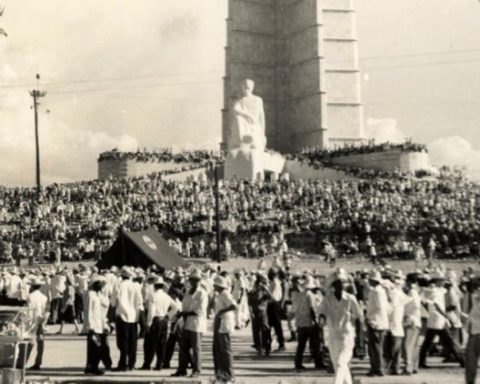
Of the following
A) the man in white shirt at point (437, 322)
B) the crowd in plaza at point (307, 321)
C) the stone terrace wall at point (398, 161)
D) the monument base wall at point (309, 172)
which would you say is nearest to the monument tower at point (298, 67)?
the monument base wall at point (309, 172)

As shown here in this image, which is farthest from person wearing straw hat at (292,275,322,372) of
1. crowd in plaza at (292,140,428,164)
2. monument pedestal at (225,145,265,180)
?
crowd in plaza at (292,140,428,164)

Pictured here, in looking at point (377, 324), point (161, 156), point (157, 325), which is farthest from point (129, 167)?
point (377, 324)

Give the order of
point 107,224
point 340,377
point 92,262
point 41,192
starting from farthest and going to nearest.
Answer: point 41,192, point 107,224, point 92,262, point 340,377

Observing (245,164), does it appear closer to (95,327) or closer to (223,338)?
(95,327)

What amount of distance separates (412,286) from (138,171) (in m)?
45.1

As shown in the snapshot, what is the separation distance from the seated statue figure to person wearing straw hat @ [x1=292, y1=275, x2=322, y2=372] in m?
38.6

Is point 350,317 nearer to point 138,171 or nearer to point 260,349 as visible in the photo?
point 260,349

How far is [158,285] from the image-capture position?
12.2 metres

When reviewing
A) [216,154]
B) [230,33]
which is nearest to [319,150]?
[216,154]

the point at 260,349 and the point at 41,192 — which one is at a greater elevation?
the point at 41,192

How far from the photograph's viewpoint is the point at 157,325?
12.1 metres

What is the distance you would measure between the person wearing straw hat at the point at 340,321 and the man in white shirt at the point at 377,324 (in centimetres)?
137

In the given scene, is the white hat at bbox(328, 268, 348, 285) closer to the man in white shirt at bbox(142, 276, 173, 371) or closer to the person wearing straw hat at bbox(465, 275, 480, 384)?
the person wearing straw hat at bbox(465, 275, 480, 384)

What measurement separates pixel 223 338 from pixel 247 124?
4200 cm
